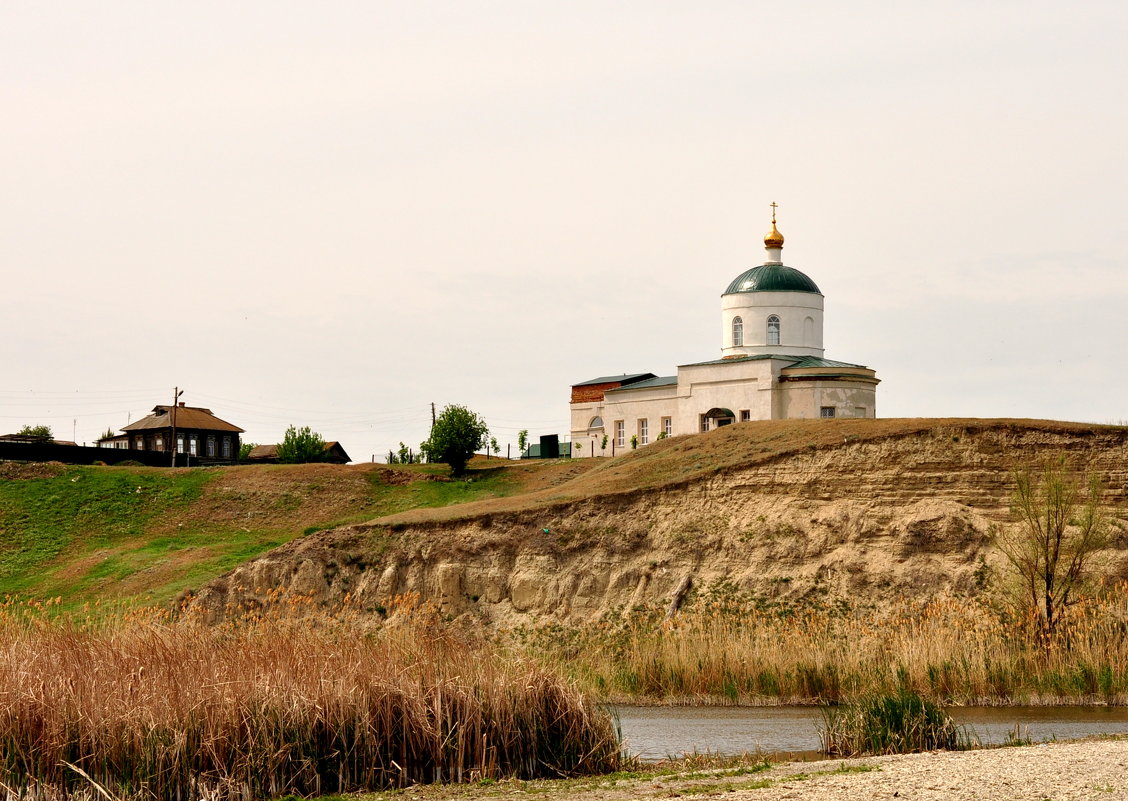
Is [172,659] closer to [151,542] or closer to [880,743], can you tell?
[880,743]

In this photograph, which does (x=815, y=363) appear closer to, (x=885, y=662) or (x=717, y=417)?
(x=717, y=417)

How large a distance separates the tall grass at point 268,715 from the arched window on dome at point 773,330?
146 feet

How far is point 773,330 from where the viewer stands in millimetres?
62125

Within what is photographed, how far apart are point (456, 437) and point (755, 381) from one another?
14.1m

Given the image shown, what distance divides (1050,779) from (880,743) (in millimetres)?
3614

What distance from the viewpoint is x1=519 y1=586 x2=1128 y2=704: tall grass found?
26.2m

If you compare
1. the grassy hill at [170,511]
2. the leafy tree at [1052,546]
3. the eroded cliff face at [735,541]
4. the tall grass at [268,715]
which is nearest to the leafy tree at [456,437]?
the grassy hill at [170,511]

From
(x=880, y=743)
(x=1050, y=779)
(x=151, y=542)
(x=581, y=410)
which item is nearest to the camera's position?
(x=1050, y=779)

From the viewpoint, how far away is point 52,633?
59.3 ft

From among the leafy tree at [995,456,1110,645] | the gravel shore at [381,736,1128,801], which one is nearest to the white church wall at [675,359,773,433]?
the leafy tree at [995,456,1110,645]

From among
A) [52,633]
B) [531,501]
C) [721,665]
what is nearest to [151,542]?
[531,501]

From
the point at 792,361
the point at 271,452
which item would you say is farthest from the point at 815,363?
the point at 271,452

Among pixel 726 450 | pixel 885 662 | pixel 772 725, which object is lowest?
pixel 772 725

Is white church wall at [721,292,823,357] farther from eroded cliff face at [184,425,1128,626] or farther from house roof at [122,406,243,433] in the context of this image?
house roof at [122,406,243,433]
